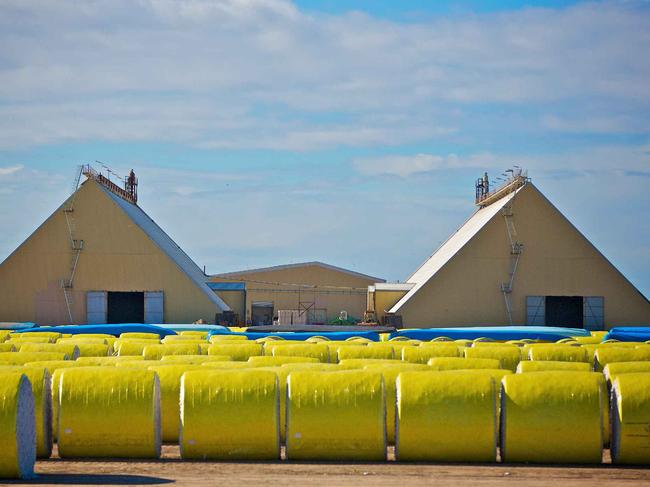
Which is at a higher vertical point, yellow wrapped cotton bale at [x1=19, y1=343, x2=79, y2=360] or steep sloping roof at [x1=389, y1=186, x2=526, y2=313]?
steep sloping roof at [x1=389, y1=186, x2=526, y2=313]

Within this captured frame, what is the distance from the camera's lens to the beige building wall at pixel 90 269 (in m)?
45.2

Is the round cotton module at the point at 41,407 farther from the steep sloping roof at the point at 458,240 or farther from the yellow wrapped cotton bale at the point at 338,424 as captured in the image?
the steep sloping roof at the point at 458,240

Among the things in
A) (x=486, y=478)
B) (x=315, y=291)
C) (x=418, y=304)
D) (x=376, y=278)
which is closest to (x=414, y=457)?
(x=486, y=478)

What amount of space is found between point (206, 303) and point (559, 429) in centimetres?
3457

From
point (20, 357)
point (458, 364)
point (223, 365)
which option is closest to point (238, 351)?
point (20, 357)

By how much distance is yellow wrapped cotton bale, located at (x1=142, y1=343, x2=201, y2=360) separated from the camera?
19094 mm

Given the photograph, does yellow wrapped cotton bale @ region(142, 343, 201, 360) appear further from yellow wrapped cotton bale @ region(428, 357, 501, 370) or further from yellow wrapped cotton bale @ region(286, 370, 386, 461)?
yellow wrapped cotton bale @ region(286, 370, 386, 461)

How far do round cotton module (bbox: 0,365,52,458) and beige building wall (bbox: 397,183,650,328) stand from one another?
109 feet

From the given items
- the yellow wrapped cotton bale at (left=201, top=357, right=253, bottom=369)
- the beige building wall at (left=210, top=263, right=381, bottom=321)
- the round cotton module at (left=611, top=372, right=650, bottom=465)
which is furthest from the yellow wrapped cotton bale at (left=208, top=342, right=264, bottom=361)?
the beige building wall at (left=210, top=263, right=381, bottom=321)

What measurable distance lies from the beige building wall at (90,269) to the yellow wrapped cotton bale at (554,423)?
3409 centimetres

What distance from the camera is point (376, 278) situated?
194ft

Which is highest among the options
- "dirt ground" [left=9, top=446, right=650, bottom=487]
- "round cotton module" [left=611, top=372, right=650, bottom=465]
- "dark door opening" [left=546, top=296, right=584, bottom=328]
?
"dark door opening" [left=546, top=296, right=584, bottom=328]

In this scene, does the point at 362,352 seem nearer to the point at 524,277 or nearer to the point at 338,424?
the point at 338,424

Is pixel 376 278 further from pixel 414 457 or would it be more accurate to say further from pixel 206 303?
pixel 414 457
